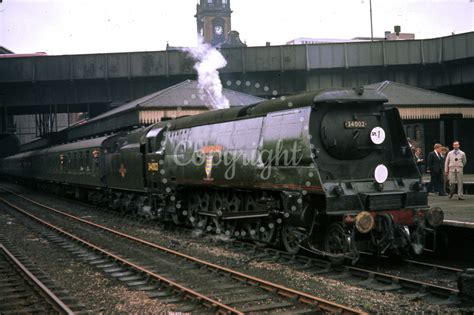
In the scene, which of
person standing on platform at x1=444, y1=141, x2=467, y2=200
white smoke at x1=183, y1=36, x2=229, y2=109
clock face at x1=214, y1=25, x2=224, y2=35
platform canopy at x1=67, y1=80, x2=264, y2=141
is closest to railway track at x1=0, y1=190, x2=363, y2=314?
white smoke at x1=183, y1=36, x2=229, y2=109

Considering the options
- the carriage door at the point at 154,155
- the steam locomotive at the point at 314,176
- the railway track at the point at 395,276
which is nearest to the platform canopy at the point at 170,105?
A: the carriage door at the point at 154,155

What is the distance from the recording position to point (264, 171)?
10383 mm

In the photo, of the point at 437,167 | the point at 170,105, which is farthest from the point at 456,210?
the point at 170,105

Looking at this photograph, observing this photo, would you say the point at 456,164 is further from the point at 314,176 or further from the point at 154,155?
the point at 154,155

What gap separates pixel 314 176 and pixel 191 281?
2655 millimetres

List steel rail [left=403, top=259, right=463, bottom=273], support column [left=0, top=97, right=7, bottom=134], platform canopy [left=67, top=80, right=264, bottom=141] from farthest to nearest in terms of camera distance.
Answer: support column [left=0, top=97, right=7, bottom=134], platform canopy [left=67, top=80, right=264, bottom=141], steel rail [left=403, top=259, right=463, bottom=273]

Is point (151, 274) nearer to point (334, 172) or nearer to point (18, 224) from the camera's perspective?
point (334, 172)

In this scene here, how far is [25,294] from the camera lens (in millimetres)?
8266

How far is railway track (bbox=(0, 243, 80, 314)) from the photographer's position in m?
7.33

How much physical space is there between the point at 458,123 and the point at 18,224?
25327 mm

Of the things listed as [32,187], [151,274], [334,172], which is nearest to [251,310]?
[151,274]

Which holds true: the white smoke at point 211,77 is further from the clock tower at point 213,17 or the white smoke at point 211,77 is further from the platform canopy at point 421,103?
the clock tower at point 213,17

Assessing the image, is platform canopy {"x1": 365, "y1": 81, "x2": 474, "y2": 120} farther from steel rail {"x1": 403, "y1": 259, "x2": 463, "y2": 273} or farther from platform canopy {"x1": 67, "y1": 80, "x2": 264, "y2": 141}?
steel rail {"x1": 403, "y1": 259, "x2": 463, "y2": 273}

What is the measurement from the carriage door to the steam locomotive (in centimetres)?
196
